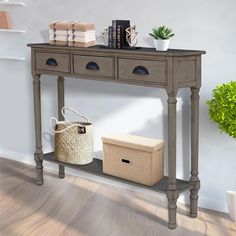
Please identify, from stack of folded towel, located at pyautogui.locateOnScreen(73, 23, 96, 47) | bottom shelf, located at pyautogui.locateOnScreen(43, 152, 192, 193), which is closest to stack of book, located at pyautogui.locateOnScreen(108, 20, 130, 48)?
stack of folded towel, located at pyautogui.locateOnScreen(73, 23, 96, 47)

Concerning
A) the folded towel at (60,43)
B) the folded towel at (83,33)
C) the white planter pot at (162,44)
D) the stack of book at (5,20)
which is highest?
the stack of book at (5,20)

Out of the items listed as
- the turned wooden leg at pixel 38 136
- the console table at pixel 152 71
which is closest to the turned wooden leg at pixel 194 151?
the console table at pixel 152 71

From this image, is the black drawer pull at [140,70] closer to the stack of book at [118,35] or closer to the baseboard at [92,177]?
the stack of book at [118,35]

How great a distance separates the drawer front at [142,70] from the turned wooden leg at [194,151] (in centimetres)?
30

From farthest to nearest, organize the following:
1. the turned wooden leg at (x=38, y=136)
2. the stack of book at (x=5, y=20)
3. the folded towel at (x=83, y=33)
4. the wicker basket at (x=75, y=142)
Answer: the stack of book at (x=5, y=20) < the turned wooden leg at (x=38, y=136) < the wicker basket at (x=75, y=142) < the folded towel at (x=83, y=33)

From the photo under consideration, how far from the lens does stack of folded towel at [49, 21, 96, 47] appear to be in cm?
340

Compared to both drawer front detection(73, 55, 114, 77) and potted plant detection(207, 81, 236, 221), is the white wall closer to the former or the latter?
potted plant detection(207, 81, 236, 221)

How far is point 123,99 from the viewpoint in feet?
12.1

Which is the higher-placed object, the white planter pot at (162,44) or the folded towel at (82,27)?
the folded towel at (82,27)

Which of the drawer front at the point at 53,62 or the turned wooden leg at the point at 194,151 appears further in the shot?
the drawer front at the point at 53,62

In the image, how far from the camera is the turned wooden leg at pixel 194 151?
3145 mm

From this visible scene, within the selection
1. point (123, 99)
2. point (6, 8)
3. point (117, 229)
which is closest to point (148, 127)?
point (123, 99)

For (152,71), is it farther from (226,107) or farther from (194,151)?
(194,151)

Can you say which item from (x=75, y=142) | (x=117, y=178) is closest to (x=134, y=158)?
(x=117, y=178)
